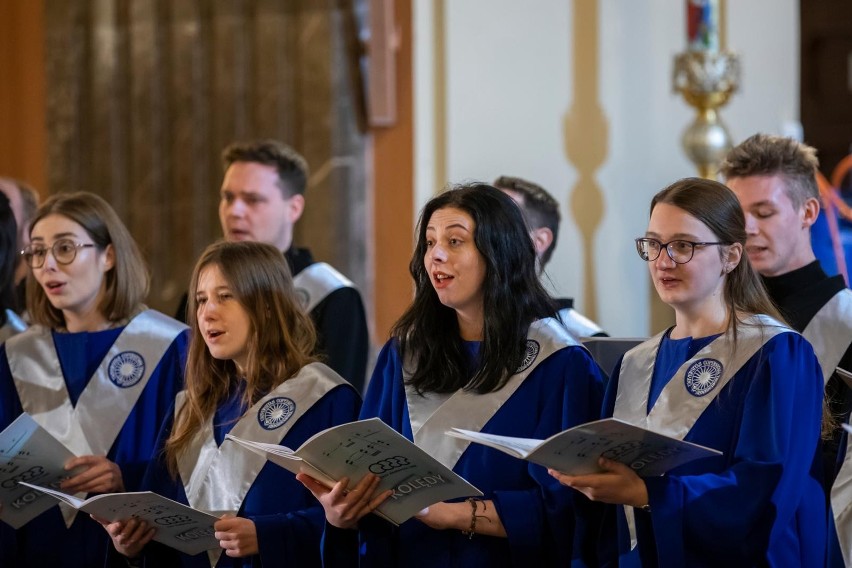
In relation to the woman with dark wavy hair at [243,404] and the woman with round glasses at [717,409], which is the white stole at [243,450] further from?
the woman with round glasses at [717,409]

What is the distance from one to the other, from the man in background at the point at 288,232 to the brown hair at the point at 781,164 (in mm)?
1515

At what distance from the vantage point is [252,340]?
375cm

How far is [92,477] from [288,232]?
5.05 feet

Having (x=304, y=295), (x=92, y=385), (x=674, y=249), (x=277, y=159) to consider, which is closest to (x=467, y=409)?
(x=674, y=249)

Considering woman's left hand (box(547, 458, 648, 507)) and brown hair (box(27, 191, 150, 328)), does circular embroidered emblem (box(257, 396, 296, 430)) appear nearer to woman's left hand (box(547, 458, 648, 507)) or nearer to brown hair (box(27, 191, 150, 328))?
brown hair (box(27, 191, 150, 328))

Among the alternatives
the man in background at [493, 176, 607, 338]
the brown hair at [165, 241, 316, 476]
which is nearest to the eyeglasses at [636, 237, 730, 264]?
the brown hair at [165, 241, 316, 476]

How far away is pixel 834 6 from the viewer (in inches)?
279

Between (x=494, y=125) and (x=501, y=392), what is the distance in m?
3.43

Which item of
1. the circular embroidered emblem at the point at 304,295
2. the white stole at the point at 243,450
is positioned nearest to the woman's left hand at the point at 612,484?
the white stole at the point at 243,450

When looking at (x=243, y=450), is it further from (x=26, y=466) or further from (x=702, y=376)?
(x=702, y=376)

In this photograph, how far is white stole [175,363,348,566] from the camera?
3650 mm

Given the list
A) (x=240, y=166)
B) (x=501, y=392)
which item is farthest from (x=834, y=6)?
(x=501, y=392)

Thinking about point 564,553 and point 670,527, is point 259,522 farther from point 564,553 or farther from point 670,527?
point 670,527

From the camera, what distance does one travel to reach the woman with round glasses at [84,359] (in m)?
4.17
